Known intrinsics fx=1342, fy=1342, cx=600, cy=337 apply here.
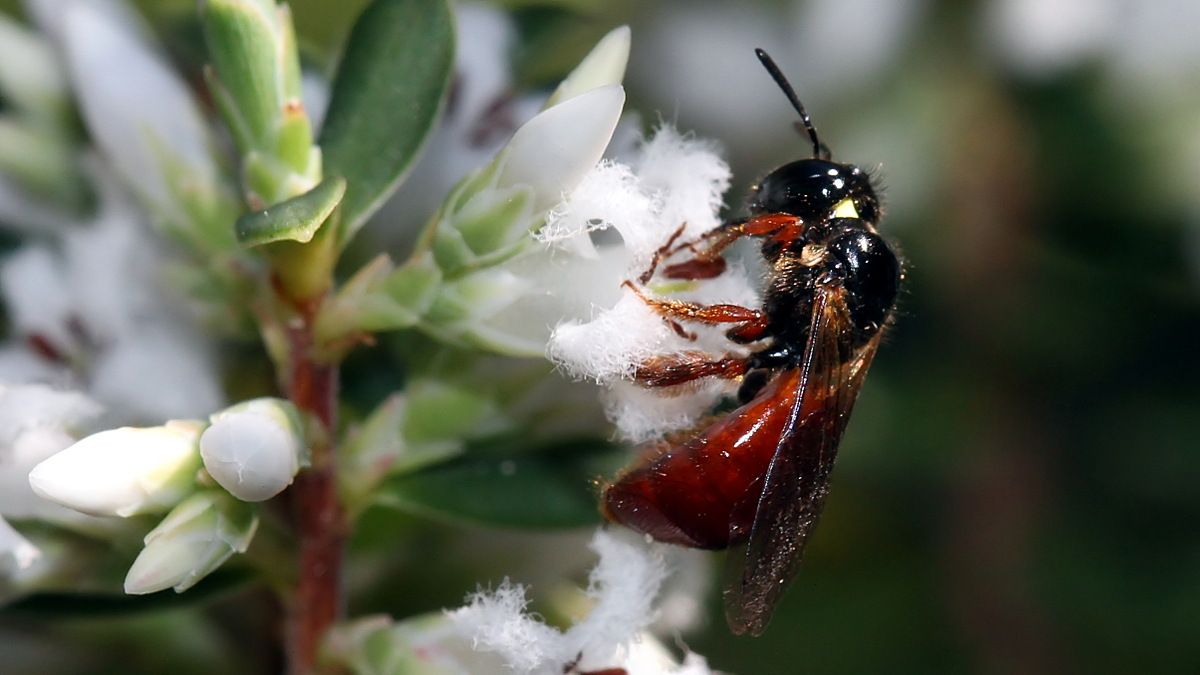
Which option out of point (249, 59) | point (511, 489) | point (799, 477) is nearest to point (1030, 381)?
point (799, 477)

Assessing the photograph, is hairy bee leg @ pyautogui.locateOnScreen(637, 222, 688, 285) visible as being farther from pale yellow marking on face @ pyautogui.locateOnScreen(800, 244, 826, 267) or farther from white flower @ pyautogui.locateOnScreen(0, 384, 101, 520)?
white flower @ pyautogui.locateOnScreen(0, 384, 101, 520)

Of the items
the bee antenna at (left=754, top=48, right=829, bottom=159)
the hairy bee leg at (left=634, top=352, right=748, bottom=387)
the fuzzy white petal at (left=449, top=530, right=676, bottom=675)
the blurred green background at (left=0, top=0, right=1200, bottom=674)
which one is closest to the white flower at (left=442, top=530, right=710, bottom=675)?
the fuzzy white petal at (left=449, top=530, right=676, bottom=675)

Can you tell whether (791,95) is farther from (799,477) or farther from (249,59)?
(249,59)

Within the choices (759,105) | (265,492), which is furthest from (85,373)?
(759,105)

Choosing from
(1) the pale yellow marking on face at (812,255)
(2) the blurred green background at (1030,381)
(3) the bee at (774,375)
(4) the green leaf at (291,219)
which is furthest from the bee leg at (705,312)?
(2) the blurred green background at (1030,381)

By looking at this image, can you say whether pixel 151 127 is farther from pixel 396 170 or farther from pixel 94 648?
pixel 94 648

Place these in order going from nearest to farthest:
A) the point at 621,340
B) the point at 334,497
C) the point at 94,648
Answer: the point at 621,340, the point at 334,497, the point at 94,648
